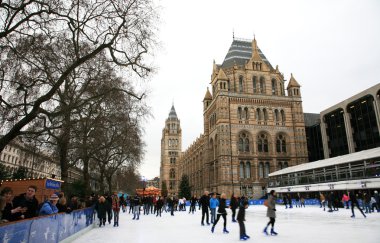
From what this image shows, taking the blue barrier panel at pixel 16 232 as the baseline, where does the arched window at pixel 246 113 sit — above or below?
above

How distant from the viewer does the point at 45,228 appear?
7.52 m

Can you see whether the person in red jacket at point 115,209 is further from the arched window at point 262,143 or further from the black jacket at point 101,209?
the arched window at point 262,143

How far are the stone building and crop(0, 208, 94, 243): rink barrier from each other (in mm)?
37072

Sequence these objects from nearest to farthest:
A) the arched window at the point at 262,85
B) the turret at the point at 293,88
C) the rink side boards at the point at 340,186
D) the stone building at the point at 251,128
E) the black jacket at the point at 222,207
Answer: the black jacket at the point at 222,207, the rink side boards at the point at 340,186, the stone building at the point at 251,128, the arched window at the point at 262,85, the turret at the point at 293,88

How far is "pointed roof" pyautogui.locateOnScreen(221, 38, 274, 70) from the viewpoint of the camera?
57531 mm

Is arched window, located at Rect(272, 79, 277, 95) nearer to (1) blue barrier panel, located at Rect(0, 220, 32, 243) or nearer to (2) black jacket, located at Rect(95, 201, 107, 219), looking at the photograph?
(2) black jacket, located at Rect(95, 201, 107, 219)

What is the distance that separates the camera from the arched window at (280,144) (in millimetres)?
51594

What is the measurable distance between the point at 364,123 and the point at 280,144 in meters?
14.1

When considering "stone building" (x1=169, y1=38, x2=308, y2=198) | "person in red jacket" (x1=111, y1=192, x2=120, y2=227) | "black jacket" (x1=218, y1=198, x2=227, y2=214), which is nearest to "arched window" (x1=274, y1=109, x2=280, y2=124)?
"stone building" (x1=169, y1=38, x2=308, y2=198)

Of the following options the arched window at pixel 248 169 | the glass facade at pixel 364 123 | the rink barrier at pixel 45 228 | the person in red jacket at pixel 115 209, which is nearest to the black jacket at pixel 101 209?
the person in red jacket at pixel 115 209

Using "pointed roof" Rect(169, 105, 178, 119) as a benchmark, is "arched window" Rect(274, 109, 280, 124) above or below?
below

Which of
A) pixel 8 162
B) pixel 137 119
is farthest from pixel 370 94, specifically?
pixel 8 162

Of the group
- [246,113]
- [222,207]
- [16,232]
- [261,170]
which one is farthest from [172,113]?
[16,232]

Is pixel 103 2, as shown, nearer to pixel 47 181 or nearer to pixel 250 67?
pixel 47 181
